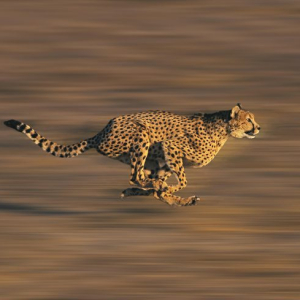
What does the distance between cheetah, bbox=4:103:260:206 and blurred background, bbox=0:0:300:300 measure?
27 cm

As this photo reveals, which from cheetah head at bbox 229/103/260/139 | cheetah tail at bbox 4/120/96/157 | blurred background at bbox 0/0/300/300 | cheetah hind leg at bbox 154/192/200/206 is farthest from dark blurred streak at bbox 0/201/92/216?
cheetah head at bbox 229/103/260/139

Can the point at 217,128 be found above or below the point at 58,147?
above

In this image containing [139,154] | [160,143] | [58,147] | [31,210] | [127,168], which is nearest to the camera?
[139,154]

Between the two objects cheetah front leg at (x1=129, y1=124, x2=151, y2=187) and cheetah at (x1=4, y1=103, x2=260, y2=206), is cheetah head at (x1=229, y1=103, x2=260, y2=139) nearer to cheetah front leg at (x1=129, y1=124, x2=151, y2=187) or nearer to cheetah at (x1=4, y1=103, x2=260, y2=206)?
cheetah at (x1=4, y1=103, x2=260, y2=206)

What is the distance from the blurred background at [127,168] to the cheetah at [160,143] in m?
0.27

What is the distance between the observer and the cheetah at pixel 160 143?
8.14 metres

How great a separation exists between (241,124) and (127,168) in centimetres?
159

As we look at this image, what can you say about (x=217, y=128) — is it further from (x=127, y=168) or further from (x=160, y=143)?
(x=127, y=168)

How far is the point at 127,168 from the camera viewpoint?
9766 millimetres

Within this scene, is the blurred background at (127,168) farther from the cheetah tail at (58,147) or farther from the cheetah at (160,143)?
the cheetah tail at (58,147)

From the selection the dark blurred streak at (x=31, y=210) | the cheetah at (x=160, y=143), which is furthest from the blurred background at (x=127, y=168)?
the cheetah at (x=160, y=143)

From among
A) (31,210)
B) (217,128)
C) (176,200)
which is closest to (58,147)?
(31,210)
